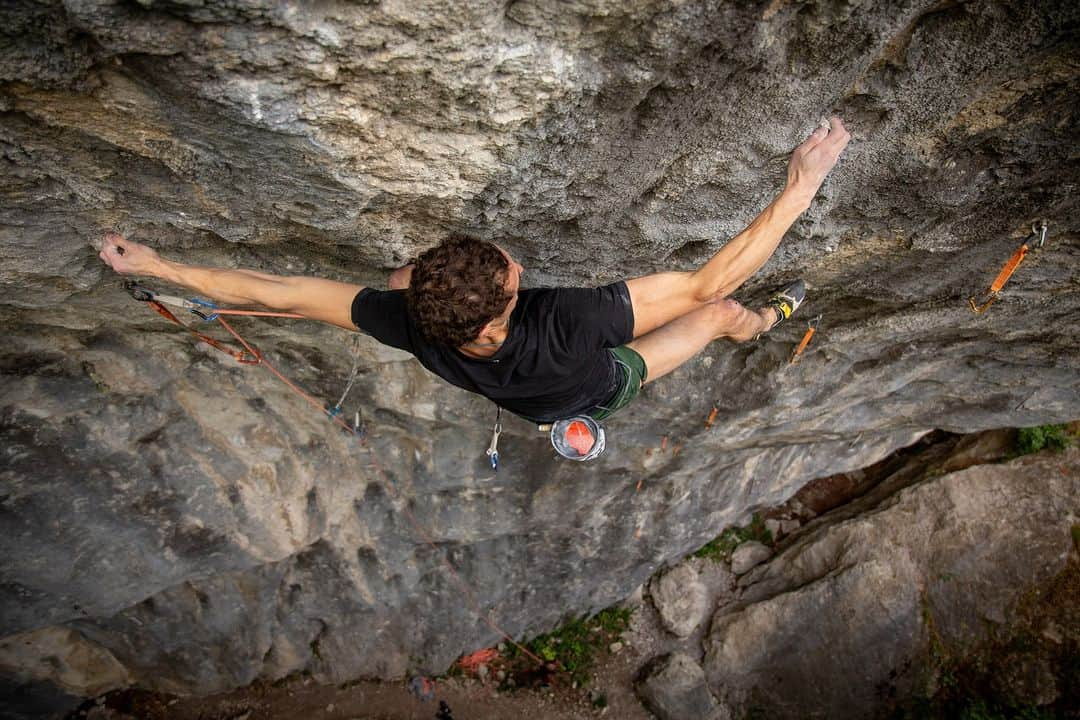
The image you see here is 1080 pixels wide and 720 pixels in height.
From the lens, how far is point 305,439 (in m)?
4.45

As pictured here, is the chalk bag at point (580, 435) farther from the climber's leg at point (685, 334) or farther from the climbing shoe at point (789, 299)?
the climbing shoe at point (789, 299)

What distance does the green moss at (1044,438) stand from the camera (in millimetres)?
6168

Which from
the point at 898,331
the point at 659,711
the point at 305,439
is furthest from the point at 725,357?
the point at 659,711

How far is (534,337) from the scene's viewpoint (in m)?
2.47

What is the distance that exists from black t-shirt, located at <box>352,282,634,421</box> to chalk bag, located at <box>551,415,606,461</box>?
35 cm

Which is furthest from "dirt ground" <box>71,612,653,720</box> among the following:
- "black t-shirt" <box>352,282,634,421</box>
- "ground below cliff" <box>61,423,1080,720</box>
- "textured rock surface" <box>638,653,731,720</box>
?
"black t-shirt" <box>352,282,634,421</box>

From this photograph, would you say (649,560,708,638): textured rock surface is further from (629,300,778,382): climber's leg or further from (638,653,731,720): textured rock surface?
(629,300,778,382): climber's leg

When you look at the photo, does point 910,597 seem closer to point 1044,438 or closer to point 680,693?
point 1044,438

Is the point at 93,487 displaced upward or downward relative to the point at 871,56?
downward

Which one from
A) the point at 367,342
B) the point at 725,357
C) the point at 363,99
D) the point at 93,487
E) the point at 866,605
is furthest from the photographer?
the point at 866,605

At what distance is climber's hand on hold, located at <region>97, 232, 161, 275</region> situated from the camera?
240 cm

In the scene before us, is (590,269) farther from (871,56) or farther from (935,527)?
(935,527)

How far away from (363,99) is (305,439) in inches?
122

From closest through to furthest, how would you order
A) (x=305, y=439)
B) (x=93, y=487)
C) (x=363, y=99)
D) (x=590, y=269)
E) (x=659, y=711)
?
(x=363, y=99) < (x=590, y=269) < (x=93, y=487) < (x=305, y=439) < (x=659, y=711)
